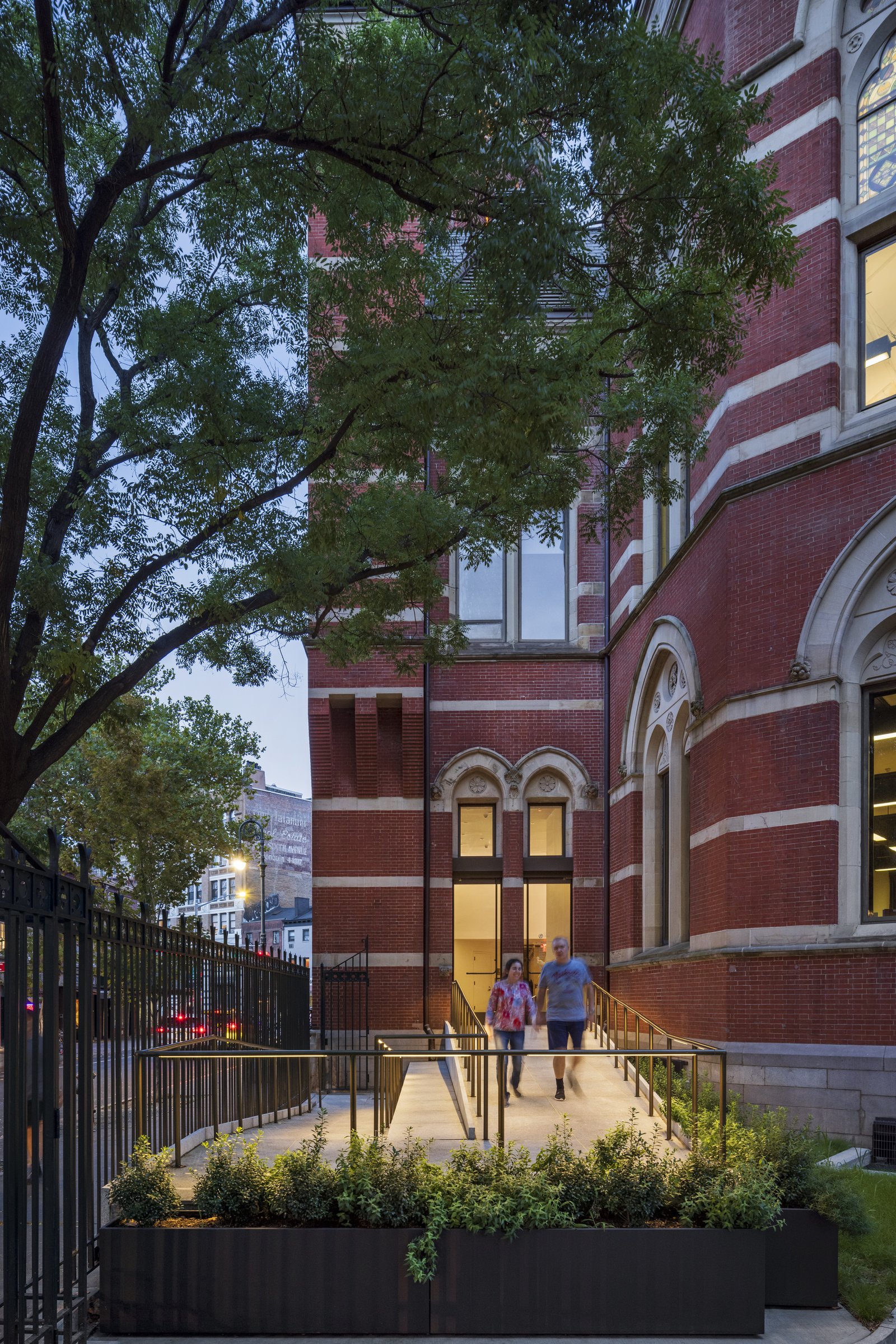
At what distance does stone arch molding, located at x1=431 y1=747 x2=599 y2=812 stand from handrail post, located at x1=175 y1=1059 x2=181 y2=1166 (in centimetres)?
1284

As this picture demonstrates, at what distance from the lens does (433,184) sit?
28.6ft

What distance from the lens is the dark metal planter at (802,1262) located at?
7297 millimetres

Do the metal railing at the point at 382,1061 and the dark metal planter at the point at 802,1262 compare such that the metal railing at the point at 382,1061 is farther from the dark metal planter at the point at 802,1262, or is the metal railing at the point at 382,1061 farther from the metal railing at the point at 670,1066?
the dark metal planter at the point at 802,1262

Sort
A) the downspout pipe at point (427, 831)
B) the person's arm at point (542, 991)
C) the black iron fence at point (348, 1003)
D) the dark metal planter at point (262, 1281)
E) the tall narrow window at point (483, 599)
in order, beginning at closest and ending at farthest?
the dark metal planter at point (262, 1281) → the person's arm at point (542, 991) → the black iron fence at point (348, 1003) → the downspout pipe at point (427, 831) → the tall narrow window at point (483, 599)

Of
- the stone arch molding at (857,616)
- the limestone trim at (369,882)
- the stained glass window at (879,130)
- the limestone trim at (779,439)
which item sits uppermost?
the stained glass window at (879,130)

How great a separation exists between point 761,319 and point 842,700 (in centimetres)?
474

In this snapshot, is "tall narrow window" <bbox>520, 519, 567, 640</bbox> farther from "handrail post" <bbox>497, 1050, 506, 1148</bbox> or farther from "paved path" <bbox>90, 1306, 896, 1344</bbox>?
"paved path" <bbox>90, 1306, 896, 1344</bbox>

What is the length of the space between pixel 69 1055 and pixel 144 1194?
1224 millimetres

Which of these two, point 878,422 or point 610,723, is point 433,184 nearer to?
point 878,422

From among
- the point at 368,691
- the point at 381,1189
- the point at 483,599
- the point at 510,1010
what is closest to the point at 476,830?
the point at 368,691

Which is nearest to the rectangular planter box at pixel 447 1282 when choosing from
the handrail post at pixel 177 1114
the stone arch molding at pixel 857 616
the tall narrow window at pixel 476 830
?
the handrail post at pixel 177 1114

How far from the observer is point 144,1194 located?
23.2 ft

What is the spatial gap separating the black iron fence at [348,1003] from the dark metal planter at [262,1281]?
13.3 m

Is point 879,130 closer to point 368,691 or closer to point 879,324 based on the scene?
point 879,324
